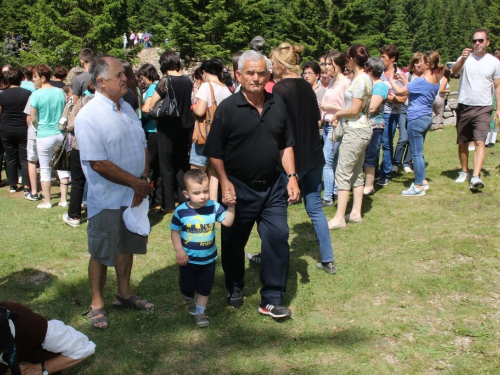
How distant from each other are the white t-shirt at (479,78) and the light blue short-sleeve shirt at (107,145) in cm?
520

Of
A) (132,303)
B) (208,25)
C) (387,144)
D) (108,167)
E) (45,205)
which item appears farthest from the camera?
(208,25)

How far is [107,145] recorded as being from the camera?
3697mm

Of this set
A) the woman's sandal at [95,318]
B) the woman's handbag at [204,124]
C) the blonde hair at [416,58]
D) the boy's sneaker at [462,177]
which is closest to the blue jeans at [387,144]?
the blonde hair at [416,58]

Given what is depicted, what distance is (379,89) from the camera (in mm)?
6867

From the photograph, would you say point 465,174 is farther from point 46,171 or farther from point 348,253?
point 46,171

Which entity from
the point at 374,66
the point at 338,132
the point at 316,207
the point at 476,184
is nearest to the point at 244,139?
the point at 316,207

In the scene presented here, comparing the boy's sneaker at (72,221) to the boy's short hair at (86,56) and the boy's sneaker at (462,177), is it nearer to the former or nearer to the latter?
the boy's short hair at (86,56)

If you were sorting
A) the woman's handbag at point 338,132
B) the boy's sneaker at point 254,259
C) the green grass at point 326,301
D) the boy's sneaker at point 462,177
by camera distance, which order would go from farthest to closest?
1. the boy's sneaker at point 462,177
2. the woman's handbag at point 338,132
3. the boy's sneaker at point 254,259
4. the green grass at point 326,301

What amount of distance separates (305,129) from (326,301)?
1.57m

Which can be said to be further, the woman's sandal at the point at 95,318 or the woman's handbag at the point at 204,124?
the woman's handbag at the point at 204,124

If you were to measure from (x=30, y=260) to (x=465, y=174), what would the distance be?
626 centimetres

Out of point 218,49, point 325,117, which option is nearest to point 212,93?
point 325,117

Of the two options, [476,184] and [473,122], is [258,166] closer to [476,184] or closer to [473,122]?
[476,184]

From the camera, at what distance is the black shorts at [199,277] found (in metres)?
3.97
